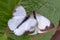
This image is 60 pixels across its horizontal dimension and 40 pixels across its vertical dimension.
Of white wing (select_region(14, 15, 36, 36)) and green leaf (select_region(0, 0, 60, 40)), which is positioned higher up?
green leaf (select_region(0, 0, 60, 40))

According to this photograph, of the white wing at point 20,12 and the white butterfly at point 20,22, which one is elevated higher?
the white wing at point 20,12

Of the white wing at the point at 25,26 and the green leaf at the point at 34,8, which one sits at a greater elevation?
the green leaf at the point at 34,8

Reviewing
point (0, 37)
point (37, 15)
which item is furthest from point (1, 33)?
point (37, 15)

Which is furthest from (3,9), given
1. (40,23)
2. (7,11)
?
(40,23)

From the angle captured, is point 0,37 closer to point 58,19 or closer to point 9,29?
point 9,29
